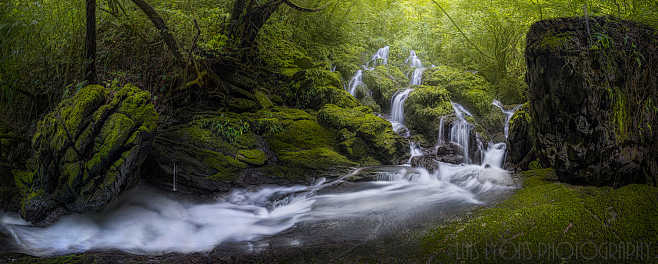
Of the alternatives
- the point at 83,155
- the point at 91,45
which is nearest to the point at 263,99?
the point at 91,45

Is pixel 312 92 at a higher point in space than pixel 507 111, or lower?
higher

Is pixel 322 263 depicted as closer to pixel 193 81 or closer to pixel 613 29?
pixel 613 29

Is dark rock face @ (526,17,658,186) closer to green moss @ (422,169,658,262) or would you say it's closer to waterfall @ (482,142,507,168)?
green moss @ (422,169,658,262)

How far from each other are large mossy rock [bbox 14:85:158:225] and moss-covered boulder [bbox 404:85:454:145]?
6476 millimetres

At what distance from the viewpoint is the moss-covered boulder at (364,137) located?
678cm

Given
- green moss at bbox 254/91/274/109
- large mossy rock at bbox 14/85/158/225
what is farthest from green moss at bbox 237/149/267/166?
green moss at bbox 254/91/274/109

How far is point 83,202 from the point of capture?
152 inches

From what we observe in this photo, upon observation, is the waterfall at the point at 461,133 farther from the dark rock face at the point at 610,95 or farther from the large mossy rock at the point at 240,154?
the dark rock face at the point at 610,95

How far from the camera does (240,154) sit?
221 inches

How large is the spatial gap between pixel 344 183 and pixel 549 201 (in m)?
3.08

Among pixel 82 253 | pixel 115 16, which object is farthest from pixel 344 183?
pixel 115 16

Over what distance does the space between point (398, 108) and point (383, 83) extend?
121cm

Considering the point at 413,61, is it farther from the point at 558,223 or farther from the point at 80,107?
the point at 558,223

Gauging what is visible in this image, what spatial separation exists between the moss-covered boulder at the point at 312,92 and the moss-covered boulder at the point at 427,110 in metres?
1.74
